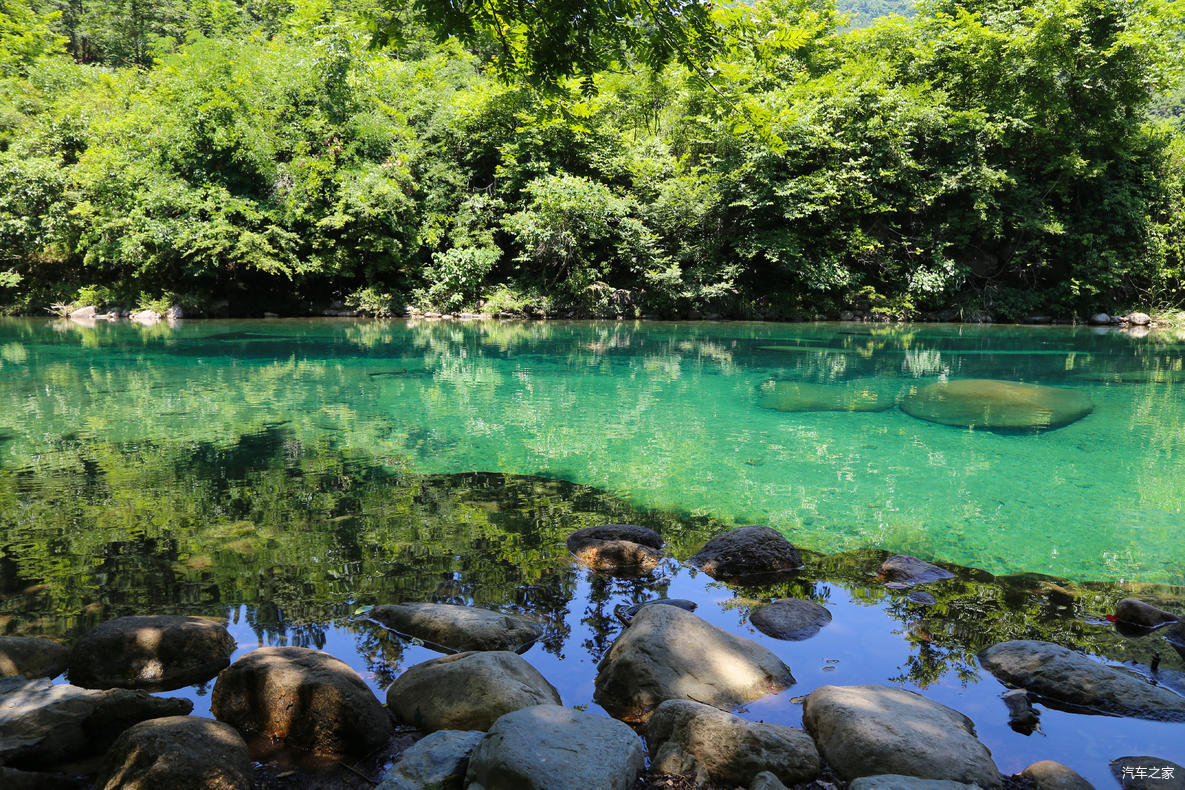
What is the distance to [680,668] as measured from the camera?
9.62 feet

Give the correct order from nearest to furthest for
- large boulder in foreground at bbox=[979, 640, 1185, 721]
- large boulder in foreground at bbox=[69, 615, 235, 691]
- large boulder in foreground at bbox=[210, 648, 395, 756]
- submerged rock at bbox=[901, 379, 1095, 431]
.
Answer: large boulder in foreground at bbox=[210, 648, 395, 756] < large boulder in foreground at bbox=[979, 640, 1185, 721] < large boulder in foreground at bbox=[69, 615, 235, 691] < submerged rock at bbox=[901, 379, 1095, 431]

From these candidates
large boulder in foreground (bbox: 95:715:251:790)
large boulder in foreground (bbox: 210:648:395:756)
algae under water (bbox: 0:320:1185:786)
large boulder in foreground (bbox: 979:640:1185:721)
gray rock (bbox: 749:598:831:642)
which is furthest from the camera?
gray rock (bbox: 749:598:831:642)

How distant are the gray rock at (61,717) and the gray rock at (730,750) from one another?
1851 millimetres

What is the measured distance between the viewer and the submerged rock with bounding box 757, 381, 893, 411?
9.60 m

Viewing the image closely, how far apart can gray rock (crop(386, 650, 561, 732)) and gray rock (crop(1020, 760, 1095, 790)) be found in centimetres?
169

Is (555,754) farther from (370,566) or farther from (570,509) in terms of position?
(570,509)

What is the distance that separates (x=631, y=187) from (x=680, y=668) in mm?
24563

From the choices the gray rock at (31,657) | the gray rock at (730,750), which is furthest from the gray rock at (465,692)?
the gray rock at (31,657)

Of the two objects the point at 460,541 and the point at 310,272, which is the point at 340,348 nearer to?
the point at 310,272

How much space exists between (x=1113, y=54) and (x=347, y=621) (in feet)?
92.5

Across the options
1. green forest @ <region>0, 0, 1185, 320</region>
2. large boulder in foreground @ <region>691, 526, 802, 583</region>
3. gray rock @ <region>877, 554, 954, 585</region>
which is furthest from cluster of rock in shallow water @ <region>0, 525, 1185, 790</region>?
green forest @ <region>0, 0, 1185, 320</region>

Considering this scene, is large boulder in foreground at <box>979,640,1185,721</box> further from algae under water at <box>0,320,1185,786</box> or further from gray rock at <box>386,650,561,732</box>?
gray rock at <box>386,650,561,732</box>

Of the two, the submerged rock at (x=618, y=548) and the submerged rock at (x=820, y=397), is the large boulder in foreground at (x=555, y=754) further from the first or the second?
the submerged rock at (x=820, y=397)

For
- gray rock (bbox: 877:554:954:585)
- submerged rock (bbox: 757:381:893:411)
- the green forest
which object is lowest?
gray rock (bbox: 877:554:954:585)
